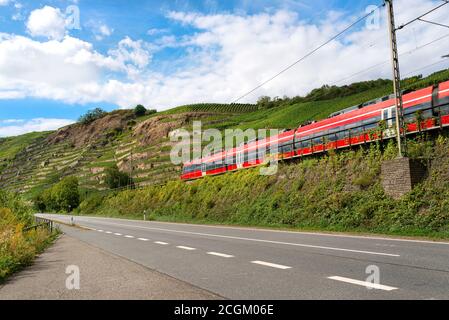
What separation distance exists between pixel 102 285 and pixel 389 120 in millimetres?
19491

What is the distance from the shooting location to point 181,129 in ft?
404

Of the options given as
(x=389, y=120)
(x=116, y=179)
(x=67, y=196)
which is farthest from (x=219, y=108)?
(x=389, y=120)

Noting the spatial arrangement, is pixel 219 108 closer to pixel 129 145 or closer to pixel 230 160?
pixel 129 145

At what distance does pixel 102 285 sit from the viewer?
8.20 metres

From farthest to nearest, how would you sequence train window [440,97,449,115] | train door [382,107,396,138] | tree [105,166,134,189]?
tree [105,166,134,189] < train door [382,107,396,138] < train window [440,97,449,115]

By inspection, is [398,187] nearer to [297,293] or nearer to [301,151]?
[301,151]

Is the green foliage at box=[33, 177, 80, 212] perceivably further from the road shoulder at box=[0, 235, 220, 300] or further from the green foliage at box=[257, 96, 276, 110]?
the road shoulder at box=[0, 235, 220, 300]

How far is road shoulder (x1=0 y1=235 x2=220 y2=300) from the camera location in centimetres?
713

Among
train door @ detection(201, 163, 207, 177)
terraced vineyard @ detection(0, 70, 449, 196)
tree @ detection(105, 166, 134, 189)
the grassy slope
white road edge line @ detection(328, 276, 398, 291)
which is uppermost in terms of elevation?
terraced vineyard @ detection(0, 70, 449, 196)

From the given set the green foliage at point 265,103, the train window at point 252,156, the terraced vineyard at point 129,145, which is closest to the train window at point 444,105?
the train window at point 252,156

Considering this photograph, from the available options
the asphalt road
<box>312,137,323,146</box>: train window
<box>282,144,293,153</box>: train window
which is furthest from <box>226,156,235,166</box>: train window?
the asphalt road

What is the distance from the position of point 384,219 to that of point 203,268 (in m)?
11.3
